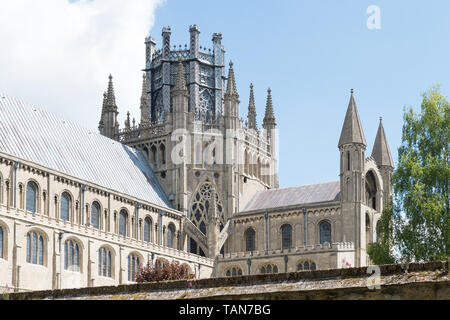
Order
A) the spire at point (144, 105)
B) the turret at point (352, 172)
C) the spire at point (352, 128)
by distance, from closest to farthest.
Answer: the turret at point (352, 172), the spire at point (352, 128), the spire at point (144, 105)

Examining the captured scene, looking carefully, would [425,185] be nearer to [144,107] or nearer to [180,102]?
[180,102]

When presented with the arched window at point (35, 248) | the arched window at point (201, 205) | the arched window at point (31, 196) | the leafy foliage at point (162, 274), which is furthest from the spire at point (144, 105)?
the leafy foliage at point (162, 274)

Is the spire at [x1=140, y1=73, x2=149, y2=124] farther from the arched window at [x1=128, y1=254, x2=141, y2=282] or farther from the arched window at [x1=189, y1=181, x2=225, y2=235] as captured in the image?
the arched window at [x1=128, y1=254, x2=141, y2=282]

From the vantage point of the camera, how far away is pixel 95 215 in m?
69.2

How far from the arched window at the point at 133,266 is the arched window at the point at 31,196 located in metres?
11.1

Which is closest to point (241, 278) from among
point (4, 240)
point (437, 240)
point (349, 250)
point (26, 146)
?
point (437, 240)

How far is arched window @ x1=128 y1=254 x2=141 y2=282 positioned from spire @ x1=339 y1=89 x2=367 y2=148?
820 inches

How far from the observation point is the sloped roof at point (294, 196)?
265 feet

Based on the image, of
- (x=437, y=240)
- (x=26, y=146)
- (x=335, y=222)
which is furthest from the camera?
(x=335, y=222)

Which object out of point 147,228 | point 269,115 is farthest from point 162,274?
point 269,115

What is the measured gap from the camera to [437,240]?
156 feet

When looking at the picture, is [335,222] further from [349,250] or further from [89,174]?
[89,174]

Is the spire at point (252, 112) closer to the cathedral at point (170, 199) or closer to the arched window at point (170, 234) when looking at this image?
the cathedral at point (170, 199)
